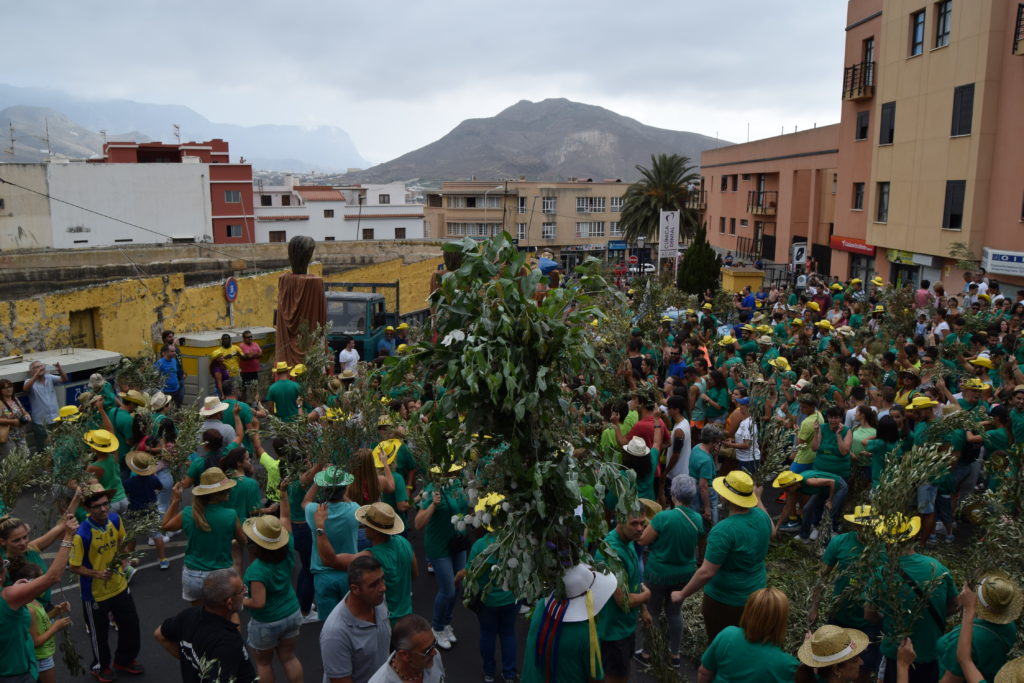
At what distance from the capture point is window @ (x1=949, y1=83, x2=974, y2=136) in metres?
22.2

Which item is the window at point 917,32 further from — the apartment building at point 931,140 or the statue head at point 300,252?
the statue head at point 300,252

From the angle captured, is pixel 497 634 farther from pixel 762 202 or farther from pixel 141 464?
pixel 762 202

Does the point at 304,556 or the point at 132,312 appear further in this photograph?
the point at 132,312

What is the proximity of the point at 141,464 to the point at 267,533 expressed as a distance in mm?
3470

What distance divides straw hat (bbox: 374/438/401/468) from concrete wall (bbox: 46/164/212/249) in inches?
2089

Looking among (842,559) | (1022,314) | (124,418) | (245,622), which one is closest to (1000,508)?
(842,559)

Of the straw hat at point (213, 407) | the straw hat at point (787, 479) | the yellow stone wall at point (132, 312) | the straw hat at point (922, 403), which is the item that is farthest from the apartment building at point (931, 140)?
the straw hat at point (213, 407)

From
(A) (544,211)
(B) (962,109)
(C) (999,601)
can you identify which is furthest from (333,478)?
(A) (544,211)

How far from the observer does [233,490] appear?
645 cm

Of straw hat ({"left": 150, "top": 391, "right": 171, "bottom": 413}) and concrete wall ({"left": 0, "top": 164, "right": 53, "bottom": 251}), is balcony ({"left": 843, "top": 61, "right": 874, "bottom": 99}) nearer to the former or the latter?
straw hat ({"left": 150, "top": 391, "right": 171, "bottom": 413})

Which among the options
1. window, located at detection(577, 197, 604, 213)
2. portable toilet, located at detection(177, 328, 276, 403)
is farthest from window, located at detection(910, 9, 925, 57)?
window, located at detection(577, 197, 604, 213)

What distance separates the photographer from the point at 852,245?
99.9 ft

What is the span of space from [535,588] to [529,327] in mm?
1362

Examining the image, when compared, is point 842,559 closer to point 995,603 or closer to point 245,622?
point 995,603
